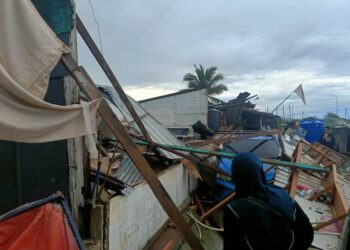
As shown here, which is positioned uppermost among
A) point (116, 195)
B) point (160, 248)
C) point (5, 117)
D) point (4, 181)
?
point (5, 117)

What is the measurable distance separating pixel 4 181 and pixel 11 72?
6.16ft

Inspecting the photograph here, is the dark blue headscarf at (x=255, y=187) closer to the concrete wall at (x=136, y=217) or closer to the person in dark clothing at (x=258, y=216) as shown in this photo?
the person in dark clothing at (x=258, y=216)

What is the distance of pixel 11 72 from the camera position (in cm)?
225

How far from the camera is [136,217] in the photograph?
15.4 feet

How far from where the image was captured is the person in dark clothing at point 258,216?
228cm

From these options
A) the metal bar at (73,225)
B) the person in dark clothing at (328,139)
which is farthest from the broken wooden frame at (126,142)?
the person in dark clothing at (328,139)

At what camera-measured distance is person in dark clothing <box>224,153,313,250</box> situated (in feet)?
7.47

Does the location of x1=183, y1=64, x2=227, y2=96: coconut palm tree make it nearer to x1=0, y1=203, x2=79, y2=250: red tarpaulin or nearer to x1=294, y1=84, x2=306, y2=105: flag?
x1=294, y1=84, x2=306, y2=105: flag

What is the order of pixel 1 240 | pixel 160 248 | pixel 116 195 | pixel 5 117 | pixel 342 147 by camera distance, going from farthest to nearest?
pixel 342 147
pixel 160 248
pixel 116 195
pixel 1 240
pixel 5 117

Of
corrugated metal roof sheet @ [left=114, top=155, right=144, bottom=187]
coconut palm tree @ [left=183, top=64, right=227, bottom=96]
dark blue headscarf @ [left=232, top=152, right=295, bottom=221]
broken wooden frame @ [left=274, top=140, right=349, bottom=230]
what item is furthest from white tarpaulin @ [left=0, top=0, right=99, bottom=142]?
coconut palm tree @ [left=183, top=64, right=227, bottom=96]

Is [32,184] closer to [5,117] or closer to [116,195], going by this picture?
[116,195]

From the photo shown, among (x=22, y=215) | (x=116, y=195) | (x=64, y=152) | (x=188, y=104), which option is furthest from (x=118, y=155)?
(x=188, y=104)

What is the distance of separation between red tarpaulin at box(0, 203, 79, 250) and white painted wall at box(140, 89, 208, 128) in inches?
713

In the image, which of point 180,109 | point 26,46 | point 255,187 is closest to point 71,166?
point 26,46
